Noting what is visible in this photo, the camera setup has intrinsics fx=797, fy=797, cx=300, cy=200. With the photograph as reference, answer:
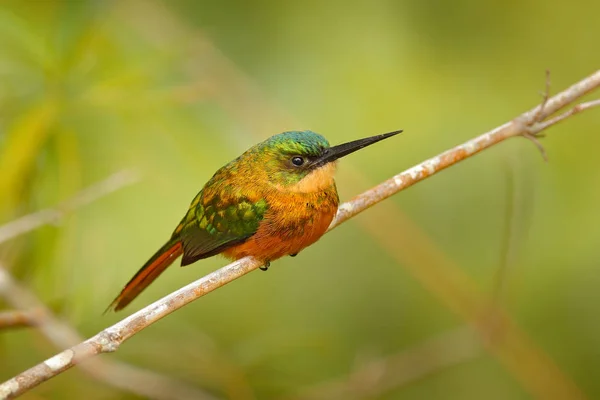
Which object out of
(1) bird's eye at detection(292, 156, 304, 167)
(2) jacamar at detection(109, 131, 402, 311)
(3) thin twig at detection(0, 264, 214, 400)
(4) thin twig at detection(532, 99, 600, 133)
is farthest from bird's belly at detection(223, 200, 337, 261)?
(4) thin twig at detection(532, 99, 600, 133)

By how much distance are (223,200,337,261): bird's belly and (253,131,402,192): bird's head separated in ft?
0.29

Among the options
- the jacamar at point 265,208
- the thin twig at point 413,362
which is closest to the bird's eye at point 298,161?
the jacamar at point 265,208

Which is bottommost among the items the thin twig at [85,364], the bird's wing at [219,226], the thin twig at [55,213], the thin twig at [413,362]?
the thin twig at [413,362]

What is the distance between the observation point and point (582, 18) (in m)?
4.10

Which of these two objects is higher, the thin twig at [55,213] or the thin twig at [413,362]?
the thin twig at [55,213]

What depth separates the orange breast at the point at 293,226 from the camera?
2416 millimetres

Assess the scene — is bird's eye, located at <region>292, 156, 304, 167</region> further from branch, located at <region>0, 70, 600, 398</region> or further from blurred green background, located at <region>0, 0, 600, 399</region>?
blurred green background, located at <region>0, 0, 600, 399</region>

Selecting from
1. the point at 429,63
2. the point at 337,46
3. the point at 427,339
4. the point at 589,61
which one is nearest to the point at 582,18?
the point at 589,61

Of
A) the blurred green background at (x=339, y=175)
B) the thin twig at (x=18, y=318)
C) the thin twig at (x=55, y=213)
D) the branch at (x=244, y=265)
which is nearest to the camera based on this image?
the branch at (x=244, y=265)

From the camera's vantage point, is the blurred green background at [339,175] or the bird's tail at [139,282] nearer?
the bird's tail at [139,282]

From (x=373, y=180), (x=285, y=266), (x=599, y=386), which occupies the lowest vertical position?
(x=599, y=386)

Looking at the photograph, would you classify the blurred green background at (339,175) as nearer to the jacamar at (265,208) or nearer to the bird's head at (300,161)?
the jacamar at (265,208)

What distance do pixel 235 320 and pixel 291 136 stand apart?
5.32 ft

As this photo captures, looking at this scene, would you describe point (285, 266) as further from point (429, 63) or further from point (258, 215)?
point (258, 215)
